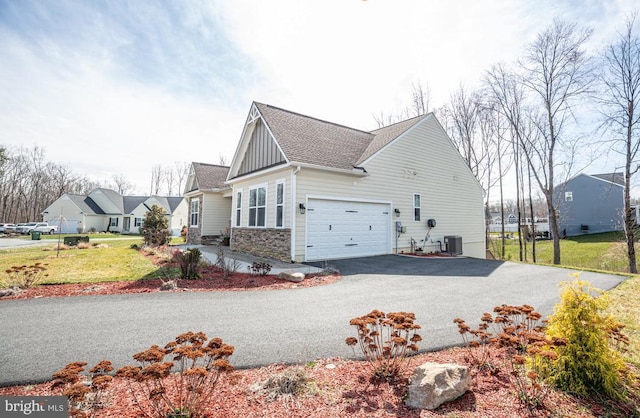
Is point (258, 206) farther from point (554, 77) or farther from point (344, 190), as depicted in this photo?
point (554, 77)

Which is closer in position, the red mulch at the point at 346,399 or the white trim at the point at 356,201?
the red mulch at the point at 346,399

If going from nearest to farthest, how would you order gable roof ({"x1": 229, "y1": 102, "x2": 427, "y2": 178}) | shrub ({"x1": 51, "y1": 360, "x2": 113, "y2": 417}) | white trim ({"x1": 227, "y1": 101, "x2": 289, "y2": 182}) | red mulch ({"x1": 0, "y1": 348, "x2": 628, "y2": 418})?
shrub ({"x1": 51, "y1": 360, "x2": 113, "y2": 417}) → red mulch ({"x1": 0, "y1": 348, "x2": 628, "y2": 418}) → gable roof ({"x1": 229, "y1": 102, "x2": 427, "y2": 178}) → white trim ({"x1": 227, "y1": 101, "x2": 289, "y2": 182})

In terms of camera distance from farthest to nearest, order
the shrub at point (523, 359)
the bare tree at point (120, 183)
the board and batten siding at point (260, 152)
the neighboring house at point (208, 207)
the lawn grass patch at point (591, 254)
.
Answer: the bare tree at point (120, 183)
the neighboring house at point (208, 207)
the lawn grass patch at point (591, 254)
the board and batten siding at point (260, 152)
the shrub at point (523, 359)

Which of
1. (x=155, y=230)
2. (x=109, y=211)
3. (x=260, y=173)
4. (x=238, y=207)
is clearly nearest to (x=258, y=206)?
(x=260, y=173)

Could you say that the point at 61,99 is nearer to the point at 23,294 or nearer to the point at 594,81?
the point at 23,294

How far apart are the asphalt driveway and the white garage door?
2.90m

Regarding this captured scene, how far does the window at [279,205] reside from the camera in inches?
450

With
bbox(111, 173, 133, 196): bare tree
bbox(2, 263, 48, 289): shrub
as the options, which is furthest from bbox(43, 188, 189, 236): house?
bbox(2, 263, 48, 289): shrub

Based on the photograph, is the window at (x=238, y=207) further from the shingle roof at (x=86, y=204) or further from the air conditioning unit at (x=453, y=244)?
the shingle roof at (x=86, y=204)

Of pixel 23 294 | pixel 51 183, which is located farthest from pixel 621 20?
pixel 51 183

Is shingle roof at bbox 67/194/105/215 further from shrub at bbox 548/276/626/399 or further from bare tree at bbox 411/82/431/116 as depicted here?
shrub at bbox 548/276/626/399

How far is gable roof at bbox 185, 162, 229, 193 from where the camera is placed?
63.7 ft

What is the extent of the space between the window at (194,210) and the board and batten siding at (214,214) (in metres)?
0.92

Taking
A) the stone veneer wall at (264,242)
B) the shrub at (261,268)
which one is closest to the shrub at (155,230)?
the stone veneer wall at (264,242)
